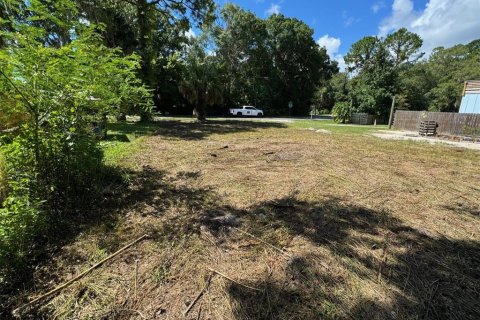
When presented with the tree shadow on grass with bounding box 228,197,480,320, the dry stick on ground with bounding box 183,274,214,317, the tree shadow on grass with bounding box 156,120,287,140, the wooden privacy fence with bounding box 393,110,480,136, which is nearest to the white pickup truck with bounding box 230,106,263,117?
the tree shadow on grass with bounding box 156,120,287,140

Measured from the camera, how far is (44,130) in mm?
2717

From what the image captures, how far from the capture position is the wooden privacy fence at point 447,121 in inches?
473

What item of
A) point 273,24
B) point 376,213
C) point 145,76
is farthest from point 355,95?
point 376,213

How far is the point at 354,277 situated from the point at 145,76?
15292mm

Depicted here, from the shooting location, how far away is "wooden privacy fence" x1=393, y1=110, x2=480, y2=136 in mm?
12016

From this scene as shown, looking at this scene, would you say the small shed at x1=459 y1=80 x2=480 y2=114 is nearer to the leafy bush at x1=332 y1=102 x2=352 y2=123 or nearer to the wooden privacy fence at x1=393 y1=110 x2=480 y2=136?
the wooden privacy fence at x1=393 y1=110 x2=480 y2=136

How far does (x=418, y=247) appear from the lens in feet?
8.32

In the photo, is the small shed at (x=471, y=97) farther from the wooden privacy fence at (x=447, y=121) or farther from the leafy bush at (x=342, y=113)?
the leafy bush at (x=342, y=113)

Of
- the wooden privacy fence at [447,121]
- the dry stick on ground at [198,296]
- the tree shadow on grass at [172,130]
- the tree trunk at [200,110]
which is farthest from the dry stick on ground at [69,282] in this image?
the tree trunk at [200,110]

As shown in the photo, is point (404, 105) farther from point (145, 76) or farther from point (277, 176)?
point (277, 176)

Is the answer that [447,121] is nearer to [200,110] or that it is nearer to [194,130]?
[194,130]

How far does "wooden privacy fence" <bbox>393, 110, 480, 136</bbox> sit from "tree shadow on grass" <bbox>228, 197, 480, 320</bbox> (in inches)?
505

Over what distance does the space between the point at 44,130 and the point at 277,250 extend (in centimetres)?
271

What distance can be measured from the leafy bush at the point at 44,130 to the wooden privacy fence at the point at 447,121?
49.5 ft
